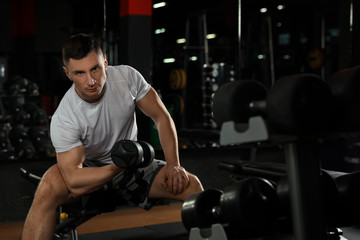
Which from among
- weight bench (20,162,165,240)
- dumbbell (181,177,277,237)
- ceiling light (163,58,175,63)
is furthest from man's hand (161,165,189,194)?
ceiling light (163,58,175,63)

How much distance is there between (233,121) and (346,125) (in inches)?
11.2

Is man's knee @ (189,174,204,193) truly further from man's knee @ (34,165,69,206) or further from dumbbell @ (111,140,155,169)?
man's knee @ (34,165,69,206)

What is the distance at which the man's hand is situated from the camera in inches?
85.4

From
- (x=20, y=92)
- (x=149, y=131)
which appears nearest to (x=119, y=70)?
(x=149, y=131)

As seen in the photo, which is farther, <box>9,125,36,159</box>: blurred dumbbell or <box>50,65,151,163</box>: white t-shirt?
<box>9,125,36,159</box>: blurred dumbbell

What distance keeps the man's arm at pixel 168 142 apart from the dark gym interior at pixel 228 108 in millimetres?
386

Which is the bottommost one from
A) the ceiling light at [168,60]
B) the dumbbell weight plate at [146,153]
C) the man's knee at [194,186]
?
the man's knee at [194,186]

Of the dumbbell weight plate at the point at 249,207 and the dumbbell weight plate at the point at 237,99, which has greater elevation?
the dumbbell weight plate at the point at 237,99

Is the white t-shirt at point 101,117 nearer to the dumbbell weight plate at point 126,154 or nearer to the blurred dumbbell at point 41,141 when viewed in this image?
the dumbbell weight plate at point 126,154

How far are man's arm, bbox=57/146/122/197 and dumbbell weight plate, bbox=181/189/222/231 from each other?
0.53 meters

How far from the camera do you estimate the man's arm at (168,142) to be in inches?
85.7

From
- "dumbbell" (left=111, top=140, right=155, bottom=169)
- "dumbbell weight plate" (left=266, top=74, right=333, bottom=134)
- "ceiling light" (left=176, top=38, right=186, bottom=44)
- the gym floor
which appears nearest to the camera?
"dumbbell weight plate" (left=266, top=74, right=333, bottom=134)

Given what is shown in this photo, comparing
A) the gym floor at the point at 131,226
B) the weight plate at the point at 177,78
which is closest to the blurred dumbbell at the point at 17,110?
the weight plate at the point at 177,78

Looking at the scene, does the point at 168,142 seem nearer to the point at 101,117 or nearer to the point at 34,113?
the point at 101,117
